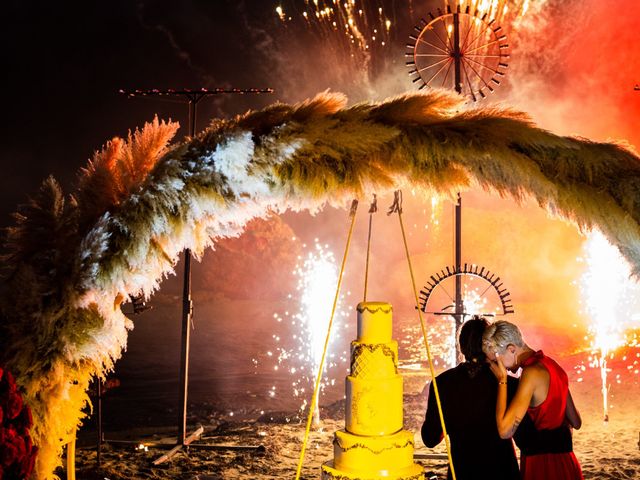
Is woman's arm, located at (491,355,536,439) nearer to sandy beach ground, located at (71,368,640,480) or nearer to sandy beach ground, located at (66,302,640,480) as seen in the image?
sandy beach ground, located at (66,302,640,480)

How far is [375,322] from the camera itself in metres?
1.53

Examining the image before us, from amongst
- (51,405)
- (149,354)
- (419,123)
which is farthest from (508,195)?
(149,354)

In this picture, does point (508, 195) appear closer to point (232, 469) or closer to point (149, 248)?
point (149, 248)

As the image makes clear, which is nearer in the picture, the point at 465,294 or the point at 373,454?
the point at 373,454

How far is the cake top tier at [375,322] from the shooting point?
5.01ft

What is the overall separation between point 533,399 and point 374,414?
1678mm

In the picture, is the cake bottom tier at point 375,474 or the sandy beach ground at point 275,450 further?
the sandy beach ground at point 275,450

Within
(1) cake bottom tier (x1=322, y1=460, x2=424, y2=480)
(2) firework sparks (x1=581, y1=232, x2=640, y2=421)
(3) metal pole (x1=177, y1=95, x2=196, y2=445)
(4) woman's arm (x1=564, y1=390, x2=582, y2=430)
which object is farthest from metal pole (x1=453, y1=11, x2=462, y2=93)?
(2) firework sparks (x1=581, y1=232, x2=640, y2=421)

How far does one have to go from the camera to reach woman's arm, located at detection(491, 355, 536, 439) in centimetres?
260

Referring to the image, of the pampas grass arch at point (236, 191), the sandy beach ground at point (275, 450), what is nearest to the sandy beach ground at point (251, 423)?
the sandy beach ground at point (275, 450)

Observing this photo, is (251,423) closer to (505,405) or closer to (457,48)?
(457,48)

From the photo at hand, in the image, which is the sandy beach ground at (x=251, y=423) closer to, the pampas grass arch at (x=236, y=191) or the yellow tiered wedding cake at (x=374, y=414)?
the pampas grass arch at (x=236, y=191)

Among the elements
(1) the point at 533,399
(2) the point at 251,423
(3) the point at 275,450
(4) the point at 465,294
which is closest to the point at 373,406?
(1) the point at 533,399

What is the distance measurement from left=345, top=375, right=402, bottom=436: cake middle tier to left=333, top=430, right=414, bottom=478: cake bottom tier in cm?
2
